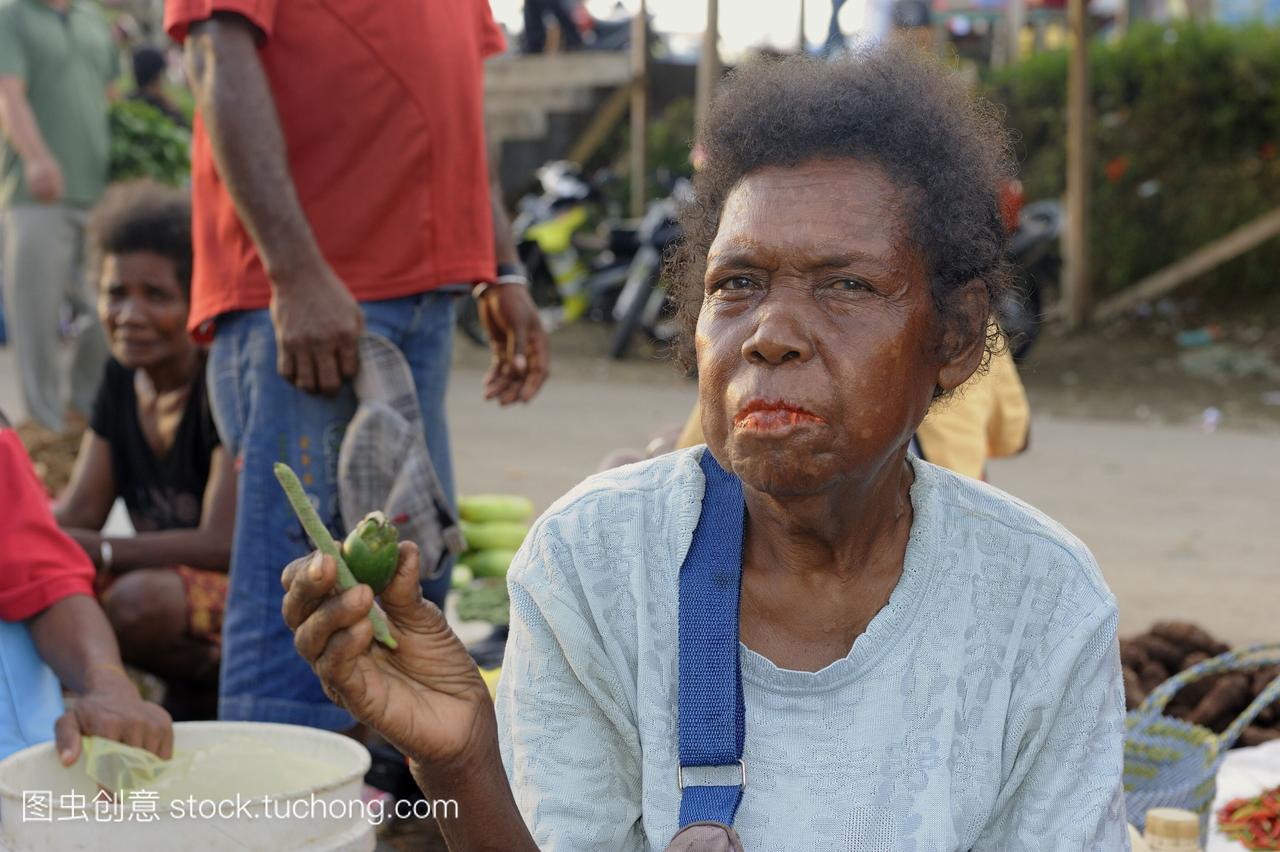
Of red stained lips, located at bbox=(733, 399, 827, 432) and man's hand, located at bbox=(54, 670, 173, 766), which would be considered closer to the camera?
red stained lips, located at bbox=(733, 399, 827, 432)

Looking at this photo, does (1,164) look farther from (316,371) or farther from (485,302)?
(316,371)

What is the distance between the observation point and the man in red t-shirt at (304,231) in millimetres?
2895

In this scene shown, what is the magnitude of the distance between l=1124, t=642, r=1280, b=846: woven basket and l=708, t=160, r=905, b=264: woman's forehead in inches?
61.9

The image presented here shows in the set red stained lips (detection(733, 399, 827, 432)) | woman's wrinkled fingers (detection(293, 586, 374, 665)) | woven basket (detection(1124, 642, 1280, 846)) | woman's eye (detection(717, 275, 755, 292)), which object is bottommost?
woven basket (detection(1124, 642, 1280, 846))

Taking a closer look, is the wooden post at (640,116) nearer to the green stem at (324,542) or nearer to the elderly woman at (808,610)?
the elderly woman at (808,610)

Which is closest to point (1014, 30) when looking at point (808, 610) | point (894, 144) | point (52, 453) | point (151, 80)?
point (151, 80)

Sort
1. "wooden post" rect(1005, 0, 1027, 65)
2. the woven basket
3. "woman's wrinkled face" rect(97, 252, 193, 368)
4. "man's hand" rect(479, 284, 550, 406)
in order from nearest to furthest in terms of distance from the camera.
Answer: the woven basket, "man's hand" rect(479, 284, 550, 406), "woman's wrinkled face" rect(97, 252, 193, 368), "wooden post" rect(1005, 0, 1027, 65)

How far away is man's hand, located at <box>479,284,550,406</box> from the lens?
354cm

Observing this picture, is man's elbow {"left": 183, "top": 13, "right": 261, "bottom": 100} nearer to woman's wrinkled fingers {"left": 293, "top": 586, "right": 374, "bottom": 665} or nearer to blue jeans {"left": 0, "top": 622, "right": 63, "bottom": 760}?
blue jeans {"left": 0, "top": 622, "right": 63, "bottom": 760}

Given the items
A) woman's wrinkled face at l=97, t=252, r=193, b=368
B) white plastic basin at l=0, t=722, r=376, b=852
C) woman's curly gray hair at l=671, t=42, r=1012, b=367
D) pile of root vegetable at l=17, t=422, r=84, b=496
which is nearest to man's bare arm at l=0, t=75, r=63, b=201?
pile of root vegetable at l=17, t=422, r=84, b=496

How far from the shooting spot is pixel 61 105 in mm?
7070

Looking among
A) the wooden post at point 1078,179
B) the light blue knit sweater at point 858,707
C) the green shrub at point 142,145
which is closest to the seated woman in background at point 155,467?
the light blue knit sweater at point 858,707

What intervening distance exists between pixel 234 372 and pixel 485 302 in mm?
703

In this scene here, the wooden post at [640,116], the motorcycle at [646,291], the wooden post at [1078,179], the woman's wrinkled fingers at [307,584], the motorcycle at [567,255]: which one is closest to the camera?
the woman's wrinkled fingers at [307,584]
